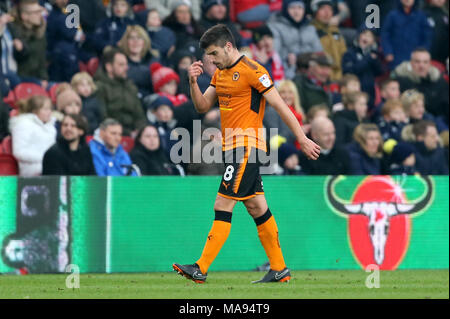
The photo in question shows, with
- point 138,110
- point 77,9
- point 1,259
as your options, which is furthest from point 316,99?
point 1,259

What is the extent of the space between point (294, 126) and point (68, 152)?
3.93 m

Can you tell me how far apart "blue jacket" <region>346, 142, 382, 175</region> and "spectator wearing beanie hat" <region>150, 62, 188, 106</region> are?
2.44 meters

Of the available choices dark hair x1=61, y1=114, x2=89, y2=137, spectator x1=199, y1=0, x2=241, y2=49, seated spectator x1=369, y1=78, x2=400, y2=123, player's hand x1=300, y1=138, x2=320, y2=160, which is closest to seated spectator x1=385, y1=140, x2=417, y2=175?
seated spectator x1=369, y1=78, x2=400, y2=123

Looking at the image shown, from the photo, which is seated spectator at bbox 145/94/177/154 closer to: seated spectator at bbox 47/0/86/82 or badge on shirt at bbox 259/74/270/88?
seated spectator at bbox 47/0/86/82

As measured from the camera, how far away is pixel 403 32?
16391 millimetres

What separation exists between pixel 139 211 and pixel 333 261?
2471mm

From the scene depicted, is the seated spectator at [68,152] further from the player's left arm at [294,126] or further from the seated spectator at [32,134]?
the player's left arm at [294,126]

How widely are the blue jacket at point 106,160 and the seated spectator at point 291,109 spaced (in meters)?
2.52

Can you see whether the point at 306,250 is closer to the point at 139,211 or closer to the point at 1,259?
the point at 139,211

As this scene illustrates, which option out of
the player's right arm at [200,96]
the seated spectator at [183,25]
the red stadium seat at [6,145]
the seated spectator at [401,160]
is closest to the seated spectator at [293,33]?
the seated spectator at [183,25]

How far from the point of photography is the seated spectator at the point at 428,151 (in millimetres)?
13672

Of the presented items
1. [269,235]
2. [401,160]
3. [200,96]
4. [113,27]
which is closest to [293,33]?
[113,27]

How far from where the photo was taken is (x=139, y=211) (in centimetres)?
1125

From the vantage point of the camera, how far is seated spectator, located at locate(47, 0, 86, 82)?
44.8 ft
